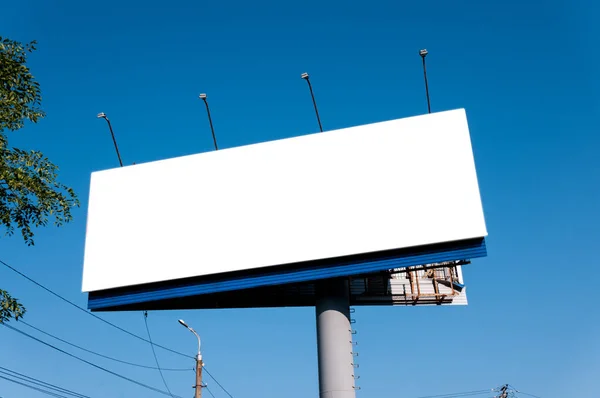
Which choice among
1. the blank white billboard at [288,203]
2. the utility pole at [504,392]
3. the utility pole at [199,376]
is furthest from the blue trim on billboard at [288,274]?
the utility pole at [504,392]

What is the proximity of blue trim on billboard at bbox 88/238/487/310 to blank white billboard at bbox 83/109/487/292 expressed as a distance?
282 millimetres

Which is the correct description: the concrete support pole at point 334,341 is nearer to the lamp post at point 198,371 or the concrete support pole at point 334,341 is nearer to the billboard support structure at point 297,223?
the billboard support structure at point 297,223

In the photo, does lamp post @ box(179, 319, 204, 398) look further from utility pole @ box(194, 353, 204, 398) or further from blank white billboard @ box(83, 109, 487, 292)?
blank white billboard @ box(83, 109, 487, 292)

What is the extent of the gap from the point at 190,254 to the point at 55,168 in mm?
5439

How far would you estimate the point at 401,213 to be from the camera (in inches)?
679

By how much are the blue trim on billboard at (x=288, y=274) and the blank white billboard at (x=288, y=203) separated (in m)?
0.28

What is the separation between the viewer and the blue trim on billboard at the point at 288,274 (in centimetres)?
1661

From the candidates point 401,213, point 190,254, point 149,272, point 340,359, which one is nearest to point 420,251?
point 401,213

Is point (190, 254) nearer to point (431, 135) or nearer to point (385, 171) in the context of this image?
point (385, 171)

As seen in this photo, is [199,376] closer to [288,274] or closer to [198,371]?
[198,371]

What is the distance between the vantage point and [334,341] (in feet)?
56.6

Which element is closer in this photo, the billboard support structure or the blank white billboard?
the billboard support structure

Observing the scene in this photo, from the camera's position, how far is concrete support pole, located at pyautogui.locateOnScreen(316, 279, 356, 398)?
16.9 m

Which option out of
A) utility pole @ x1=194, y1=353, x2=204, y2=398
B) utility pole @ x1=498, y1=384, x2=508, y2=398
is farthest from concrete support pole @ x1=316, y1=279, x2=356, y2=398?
utility pole @ x1=498, y1=384, x2=508, y2=398
